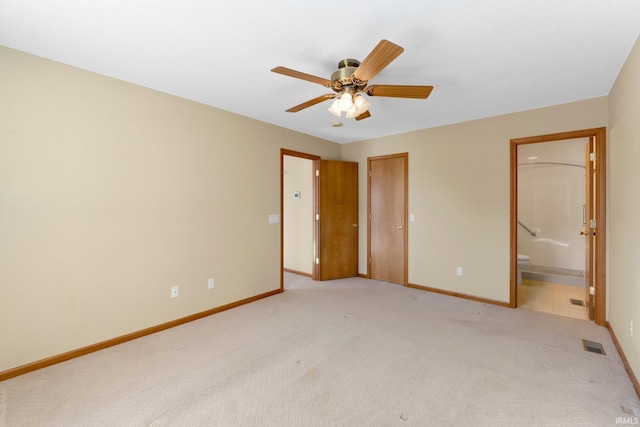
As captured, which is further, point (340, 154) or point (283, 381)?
point (340, 154)

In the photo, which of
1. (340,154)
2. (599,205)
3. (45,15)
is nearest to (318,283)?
(340,154)

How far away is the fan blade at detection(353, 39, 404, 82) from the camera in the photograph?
5.04ft

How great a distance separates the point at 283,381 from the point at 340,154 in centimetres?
399

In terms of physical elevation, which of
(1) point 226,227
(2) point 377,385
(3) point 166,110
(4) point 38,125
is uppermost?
(3) point 166,110

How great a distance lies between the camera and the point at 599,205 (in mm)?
2961

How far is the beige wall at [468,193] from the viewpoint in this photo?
3355 millimetres

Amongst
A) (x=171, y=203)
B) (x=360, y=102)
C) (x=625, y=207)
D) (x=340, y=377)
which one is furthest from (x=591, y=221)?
(x=171, y=203)

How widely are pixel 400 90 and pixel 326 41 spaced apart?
0.64 meters

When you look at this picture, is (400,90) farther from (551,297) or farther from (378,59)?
(551,297)

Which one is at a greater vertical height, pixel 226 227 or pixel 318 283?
pixel 226 227

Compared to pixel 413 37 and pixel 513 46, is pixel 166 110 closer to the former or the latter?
pixel 413 37

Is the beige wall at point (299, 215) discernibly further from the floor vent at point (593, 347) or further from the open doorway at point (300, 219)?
the floor vent at point (593, 347)

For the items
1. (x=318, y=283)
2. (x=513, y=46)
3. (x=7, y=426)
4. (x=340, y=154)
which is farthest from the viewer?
(x=340, y=154)

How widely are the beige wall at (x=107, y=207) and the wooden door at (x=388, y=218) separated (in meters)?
2.17
